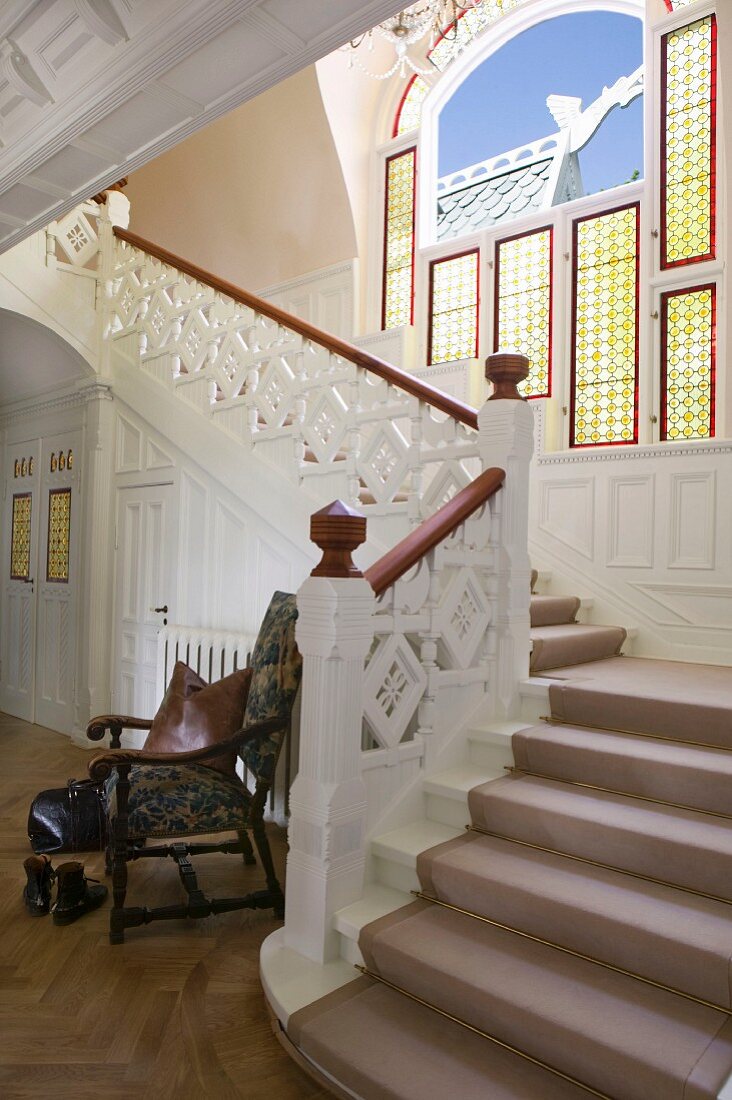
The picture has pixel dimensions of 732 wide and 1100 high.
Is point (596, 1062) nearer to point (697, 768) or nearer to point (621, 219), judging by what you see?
point (697, 768)

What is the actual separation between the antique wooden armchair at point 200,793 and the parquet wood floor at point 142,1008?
11 centimetres

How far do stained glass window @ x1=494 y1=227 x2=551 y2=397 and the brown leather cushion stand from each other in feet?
10.2

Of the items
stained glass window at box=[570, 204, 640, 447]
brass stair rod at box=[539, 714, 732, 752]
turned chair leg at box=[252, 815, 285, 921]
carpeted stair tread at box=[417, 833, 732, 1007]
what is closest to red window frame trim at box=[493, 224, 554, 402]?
stained glass window at box=[570, 204, 640, 447]

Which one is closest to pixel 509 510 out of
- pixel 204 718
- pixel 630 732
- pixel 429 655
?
pixel 429 655

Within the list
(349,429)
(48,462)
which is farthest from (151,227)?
(349,429)

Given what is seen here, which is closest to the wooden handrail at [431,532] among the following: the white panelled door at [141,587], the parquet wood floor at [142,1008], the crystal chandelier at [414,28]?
the parquet wood floor at [142,1008]

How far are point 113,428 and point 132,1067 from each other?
4742mm

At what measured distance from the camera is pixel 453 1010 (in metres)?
2.15

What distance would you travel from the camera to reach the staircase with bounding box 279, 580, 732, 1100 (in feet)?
6.25

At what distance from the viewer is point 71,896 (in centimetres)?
309

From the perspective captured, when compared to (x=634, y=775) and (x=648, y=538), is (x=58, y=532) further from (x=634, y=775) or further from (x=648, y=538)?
(x=634, y=775)

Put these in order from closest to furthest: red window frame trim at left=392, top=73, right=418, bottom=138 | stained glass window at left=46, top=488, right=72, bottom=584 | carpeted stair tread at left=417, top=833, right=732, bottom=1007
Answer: carpeted stair tread at left=417, top=833, right=732, bottom=1007 < stained glass window at left=46, top=488, right=72, bottom=584 < red window frame trim at left=392, top=73, right=418, bottom=138

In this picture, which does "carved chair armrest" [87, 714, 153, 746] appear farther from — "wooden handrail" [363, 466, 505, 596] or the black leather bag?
"wooden handrail" [363, 466, 505, 596]

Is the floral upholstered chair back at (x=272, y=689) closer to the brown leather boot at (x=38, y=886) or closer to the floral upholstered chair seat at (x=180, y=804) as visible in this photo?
the floral upholstered chair seat at (x=180, y=804)
